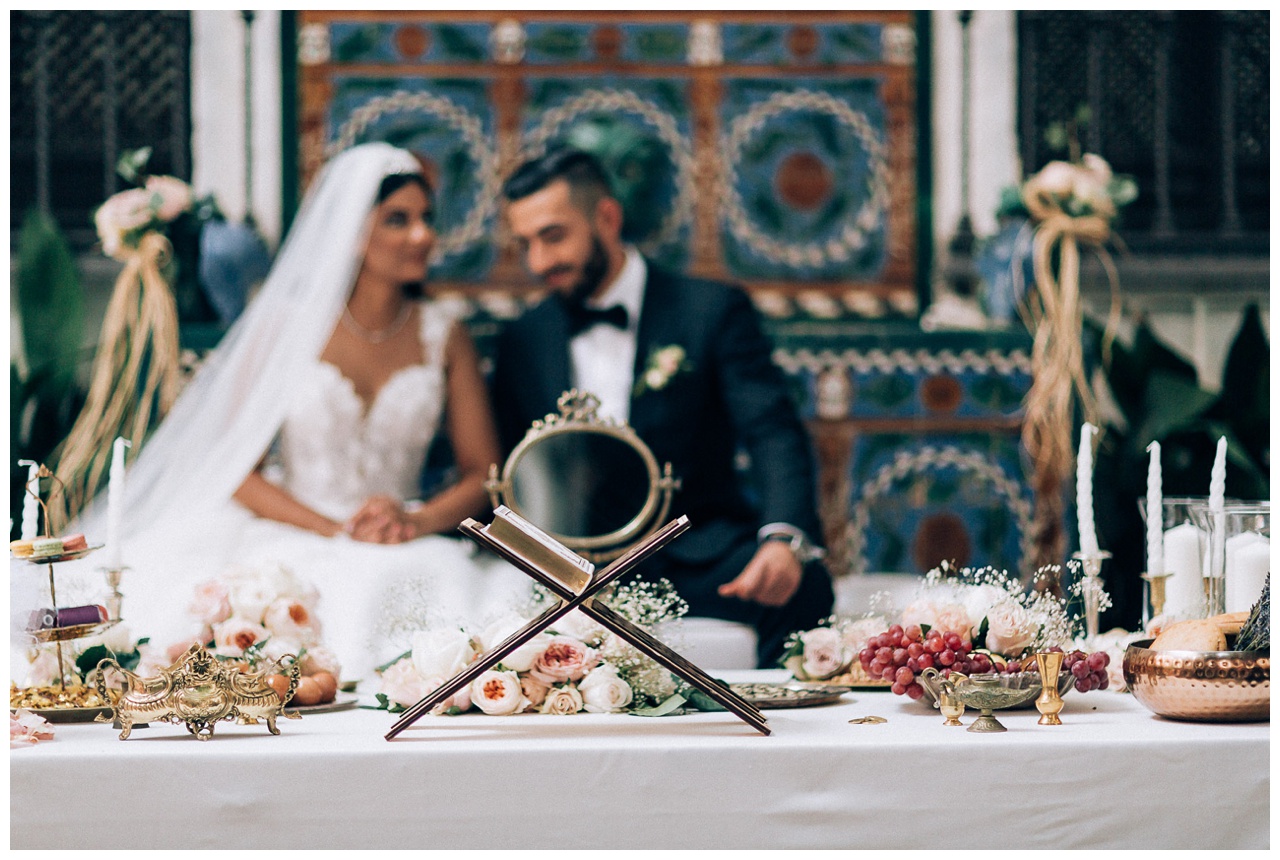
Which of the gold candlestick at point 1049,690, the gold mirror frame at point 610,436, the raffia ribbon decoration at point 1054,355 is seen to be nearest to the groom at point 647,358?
the raffia ribbon decoration at point 1054,355

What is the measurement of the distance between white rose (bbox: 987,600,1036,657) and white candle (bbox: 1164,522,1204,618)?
1.51 ft

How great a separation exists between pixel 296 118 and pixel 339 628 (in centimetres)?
217

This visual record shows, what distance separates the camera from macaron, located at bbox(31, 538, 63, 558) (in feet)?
7.27

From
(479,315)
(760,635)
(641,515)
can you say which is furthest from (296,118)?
(641,515)

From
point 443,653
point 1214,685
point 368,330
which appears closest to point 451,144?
point 368,330

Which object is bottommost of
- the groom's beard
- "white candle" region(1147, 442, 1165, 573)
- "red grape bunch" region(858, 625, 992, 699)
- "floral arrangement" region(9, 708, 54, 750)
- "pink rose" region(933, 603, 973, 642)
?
"floral arrangement" region(9, 708, 54, 750)

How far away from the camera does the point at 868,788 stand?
1.95 meters

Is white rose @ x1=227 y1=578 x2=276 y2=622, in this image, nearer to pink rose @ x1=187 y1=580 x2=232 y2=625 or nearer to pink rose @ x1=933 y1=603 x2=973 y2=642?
pink rose @ x1=187 y1=580 x2=232 y2=625

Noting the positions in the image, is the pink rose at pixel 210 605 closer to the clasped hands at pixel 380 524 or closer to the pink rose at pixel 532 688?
the pink rose at pixel 532 688

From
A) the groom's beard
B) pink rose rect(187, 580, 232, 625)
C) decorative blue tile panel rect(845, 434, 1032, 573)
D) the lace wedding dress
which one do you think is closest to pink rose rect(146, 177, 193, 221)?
the lace wedding dress

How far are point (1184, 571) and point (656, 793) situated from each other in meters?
1.20

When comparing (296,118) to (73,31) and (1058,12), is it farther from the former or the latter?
(1058,12)

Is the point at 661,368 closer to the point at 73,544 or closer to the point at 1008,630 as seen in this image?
the point at 1008,630

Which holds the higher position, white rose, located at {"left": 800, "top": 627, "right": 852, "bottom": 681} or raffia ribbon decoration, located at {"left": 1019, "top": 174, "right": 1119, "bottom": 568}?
raffia ribbon decoration, located at {"left": 1019, "top": 174, "right": 1119, "bottom": 568}
